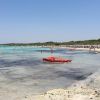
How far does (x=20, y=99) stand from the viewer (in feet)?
54.6

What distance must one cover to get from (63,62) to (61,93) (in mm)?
38679

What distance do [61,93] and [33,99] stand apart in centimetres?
186

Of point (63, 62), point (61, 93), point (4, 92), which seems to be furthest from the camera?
point (63, 62)

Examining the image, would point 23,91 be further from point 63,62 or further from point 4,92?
point 63,62

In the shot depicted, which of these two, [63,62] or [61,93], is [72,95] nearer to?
[61,93]

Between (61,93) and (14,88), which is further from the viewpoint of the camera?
(14,88)

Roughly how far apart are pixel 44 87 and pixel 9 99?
5619 mm

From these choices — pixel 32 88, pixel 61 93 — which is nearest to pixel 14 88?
pixel 32 88

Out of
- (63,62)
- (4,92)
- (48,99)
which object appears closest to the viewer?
(48,99)

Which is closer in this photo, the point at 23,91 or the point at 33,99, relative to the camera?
the point at 33,99

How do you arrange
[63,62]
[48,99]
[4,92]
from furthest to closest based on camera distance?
[63,62], [4,92], [48,99]

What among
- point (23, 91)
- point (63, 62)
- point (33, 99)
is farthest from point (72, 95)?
point (63, 62)

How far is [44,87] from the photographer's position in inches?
881

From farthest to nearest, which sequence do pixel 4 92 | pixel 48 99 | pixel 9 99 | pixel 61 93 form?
pixel 4 92 → pixel 9 99 → pixel 61 93 → pixel 48 99
